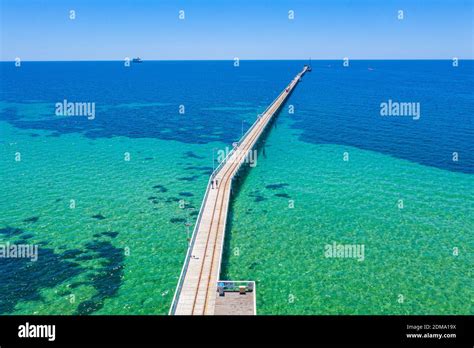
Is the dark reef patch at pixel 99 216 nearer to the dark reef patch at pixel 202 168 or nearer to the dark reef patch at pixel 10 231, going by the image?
the dark reef patch at pixel 10 231

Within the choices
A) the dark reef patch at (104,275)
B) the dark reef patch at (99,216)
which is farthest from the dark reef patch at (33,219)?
the dark reef patch at (104,275)

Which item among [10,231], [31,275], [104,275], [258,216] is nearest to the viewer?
[31,275]

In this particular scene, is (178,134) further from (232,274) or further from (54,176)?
(232,274)

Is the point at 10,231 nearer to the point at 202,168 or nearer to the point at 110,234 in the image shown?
the point at 110,234

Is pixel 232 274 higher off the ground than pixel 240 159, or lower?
lower

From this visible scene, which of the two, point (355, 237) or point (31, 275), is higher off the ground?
point (355, 237)

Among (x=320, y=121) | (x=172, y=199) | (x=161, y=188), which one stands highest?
(x=320, y=121)

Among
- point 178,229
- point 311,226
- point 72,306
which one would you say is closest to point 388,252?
point 311,226

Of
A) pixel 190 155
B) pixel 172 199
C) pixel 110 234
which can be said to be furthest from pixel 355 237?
pixel 190 155

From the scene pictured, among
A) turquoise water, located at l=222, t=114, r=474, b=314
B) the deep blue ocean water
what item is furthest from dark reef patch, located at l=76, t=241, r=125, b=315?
the deep blue ocean water
